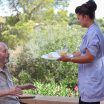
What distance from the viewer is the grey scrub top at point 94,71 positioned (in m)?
2.49

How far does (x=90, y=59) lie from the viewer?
96.9 inches

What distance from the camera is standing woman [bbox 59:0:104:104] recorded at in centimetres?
247

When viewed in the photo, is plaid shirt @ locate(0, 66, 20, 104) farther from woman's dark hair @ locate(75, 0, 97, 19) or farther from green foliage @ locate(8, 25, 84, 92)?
green foliage @ locate(8, 25, 84, 92)

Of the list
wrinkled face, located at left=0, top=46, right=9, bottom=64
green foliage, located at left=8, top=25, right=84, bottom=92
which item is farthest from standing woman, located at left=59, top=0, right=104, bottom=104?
green foliage, located at left=8, top=25, right=84, bottom=92

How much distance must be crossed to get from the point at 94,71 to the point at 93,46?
166mm

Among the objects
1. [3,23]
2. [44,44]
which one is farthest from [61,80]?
[3,23]

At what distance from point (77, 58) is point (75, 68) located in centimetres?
473

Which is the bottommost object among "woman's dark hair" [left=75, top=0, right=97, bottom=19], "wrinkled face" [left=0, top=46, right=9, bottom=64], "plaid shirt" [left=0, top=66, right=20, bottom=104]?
"plaid shirt" [left=0, top=66, right=20, bottom=104]

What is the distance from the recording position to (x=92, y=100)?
2.52 metres

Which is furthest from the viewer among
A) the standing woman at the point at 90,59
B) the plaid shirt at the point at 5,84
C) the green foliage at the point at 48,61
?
the green foliage at the point at 48,61

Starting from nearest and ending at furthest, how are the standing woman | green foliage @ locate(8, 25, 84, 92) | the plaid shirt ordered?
the plaid shirt, the standing woman, green foliage @ locate(8, 25, 84, 92)

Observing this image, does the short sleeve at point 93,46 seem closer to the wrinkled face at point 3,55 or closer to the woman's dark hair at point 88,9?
the woman's dark hair at point 88,9

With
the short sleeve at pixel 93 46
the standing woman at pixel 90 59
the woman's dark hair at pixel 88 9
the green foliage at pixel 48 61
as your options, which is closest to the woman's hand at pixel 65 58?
the standing woman at pixel 90 59

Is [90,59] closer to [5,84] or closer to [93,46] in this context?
[93,46]
